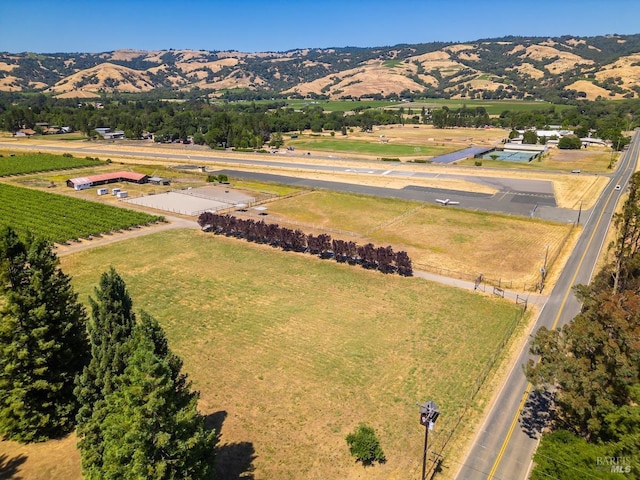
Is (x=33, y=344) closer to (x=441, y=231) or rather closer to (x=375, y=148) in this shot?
(x=441, y=231)

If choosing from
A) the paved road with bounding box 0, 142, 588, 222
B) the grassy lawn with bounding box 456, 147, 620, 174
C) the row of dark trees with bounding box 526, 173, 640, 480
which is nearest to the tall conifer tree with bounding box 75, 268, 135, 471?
the row of dark trees with bounding box 526, 173, 640, 480

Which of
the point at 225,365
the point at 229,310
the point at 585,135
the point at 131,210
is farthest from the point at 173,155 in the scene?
the point at 585,135

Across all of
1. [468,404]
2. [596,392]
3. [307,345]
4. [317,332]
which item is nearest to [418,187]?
[317,332]

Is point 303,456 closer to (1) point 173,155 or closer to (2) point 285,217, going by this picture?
(2) point 285,217

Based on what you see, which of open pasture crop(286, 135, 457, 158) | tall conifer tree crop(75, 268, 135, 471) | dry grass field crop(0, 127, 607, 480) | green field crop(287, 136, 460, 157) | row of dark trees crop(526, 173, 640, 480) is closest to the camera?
row of dark trees crop(526, 173, 640, 480)

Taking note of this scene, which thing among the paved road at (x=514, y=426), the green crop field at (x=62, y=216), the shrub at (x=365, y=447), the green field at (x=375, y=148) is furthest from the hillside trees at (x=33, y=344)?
the green field at (x=375, y=148)

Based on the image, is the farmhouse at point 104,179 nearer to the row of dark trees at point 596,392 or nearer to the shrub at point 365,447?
the shrub at point 365,447

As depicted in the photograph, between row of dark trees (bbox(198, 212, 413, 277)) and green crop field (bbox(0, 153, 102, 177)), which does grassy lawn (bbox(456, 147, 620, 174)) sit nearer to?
row of dark trees (bbox(198, 212, 413, 277))
